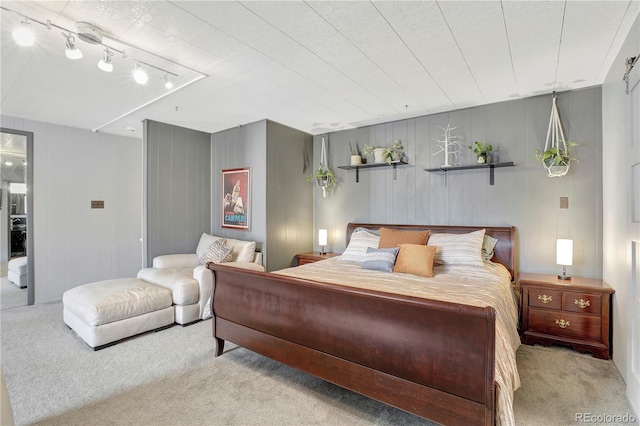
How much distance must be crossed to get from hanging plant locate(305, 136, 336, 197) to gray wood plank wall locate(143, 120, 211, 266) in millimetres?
1807

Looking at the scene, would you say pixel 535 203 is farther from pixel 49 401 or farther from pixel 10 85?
pixel 10 85

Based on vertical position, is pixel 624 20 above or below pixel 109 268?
above

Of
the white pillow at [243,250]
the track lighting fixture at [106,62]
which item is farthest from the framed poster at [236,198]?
the track lighting fixture at [106,62]

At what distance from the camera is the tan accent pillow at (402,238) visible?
348cm

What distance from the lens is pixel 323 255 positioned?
4.54 meters

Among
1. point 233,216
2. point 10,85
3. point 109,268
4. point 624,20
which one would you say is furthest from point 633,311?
point 109,268

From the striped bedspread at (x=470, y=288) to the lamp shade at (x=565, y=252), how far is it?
1.63ft

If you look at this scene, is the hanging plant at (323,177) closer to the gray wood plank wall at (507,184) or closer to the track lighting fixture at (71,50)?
the gray wood plank wall at (507,184)

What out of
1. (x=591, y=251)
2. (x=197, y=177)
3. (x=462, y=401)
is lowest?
(x=462, y=401)

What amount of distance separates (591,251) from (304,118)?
3.58m

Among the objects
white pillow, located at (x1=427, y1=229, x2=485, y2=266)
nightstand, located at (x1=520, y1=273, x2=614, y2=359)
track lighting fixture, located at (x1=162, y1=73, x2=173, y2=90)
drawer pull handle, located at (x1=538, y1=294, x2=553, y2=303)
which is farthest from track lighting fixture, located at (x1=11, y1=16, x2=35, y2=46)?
drawer pull handle, located at (x1=538, y1=294, x2=553, y2=303)

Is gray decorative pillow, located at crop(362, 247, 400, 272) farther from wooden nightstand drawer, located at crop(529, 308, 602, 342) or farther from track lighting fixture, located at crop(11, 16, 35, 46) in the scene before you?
track lighting fixture, located at crop(11, 16, 35, 46)

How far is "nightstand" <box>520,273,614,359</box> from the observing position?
267cm

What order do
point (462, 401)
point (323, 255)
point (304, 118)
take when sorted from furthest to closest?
point (323, 255) < point (304, 118) < point (462, 401)
